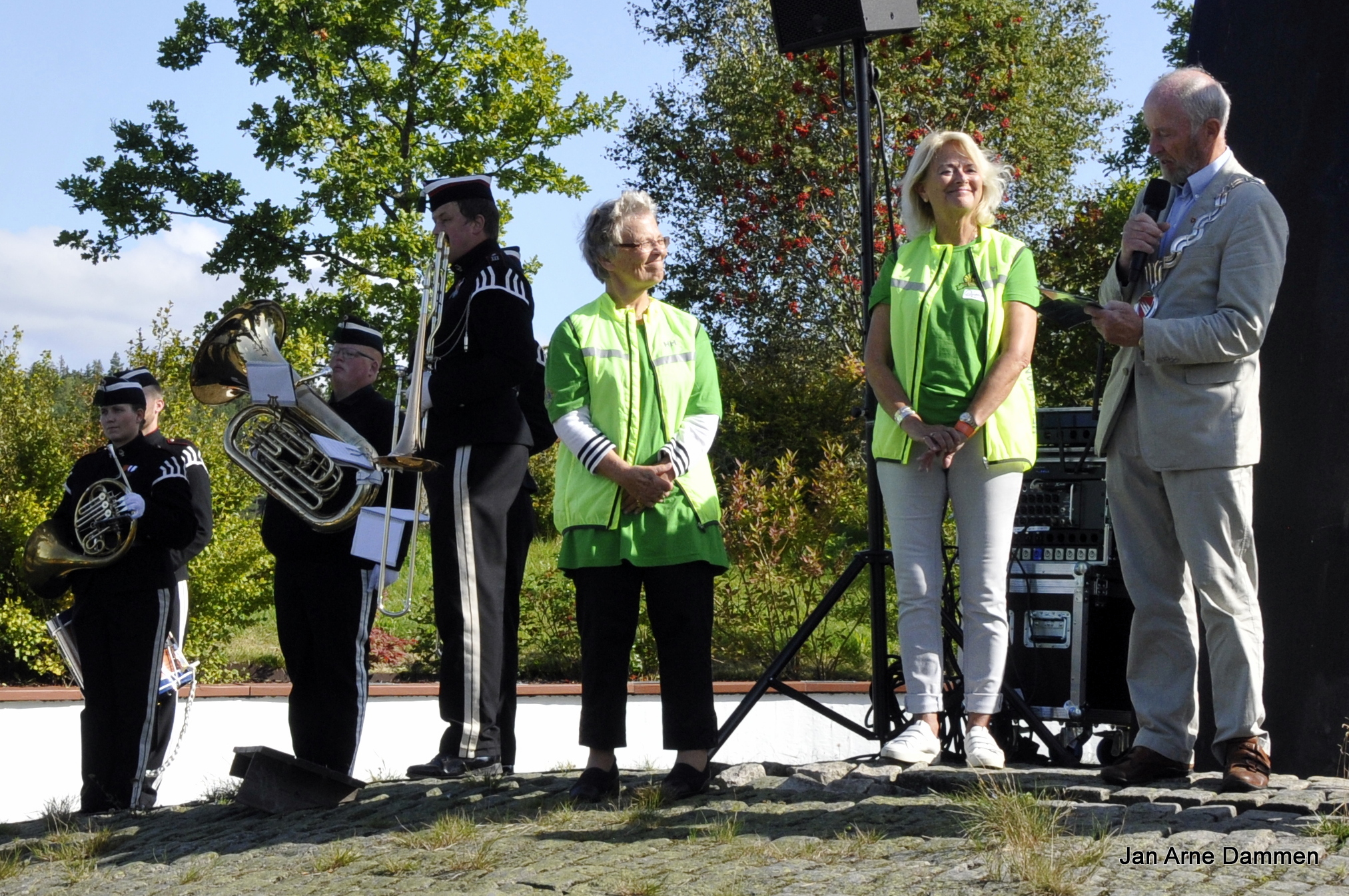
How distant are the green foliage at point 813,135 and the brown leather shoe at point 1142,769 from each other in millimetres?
13171

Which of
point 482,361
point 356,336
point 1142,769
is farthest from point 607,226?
point 1142,769

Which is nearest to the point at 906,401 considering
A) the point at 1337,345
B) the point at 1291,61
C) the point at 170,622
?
the point at 1337,345

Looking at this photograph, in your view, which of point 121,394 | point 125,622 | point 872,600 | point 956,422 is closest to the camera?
point 956,422

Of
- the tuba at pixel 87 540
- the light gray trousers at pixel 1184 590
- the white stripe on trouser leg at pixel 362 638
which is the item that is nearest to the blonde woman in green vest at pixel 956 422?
the light gray trousers at pixel 1184 590

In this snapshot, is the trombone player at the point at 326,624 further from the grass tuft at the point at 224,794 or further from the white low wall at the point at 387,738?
the white low wall at the point at 387,738

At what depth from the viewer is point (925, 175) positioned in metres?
4.95

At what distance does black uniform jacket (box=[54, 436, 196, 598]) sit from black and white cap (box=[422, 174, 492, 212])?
1.96 m

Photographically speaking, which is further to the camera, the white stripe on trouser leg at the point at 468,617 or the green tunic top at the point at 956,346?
the white stripe on trouser leg at the point at 468,617

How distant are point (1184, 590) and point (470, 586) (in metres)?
2.40

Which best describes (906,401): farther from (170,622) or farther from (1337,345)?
(170,622)

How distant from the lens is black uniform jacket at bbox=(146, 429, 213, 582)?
21.9 ft

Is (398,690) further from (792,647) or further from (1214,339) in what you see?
(1214,339)

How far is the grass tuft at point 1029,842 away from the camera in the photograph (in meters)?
3.30

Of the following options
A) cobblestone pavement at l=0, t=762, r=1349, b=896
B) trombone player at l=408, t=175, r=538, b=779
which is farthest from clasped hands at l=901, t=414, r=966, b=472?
trombone player at l=408, t=175, r=538, b=779
